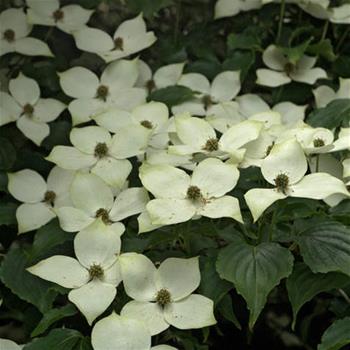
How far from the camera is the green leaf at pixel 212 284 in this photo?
1.20 m

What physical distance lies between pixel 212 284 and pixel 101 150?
374mm

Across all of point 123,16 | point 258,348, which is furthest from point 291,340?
point 123,16

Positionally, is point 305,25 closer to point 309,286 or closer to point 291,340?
point 291,340

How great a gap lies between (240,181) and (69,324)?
1.23ft

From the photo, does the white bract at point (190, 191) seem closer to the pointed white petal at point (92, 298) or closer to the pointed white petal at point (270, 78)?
the pointed white petal at point (92, 298)

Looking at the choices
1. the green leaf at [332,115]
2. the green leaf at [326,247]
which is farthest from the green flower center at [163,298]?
the green leaf at [332,115]

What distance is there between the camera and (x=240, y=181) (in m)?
1.37

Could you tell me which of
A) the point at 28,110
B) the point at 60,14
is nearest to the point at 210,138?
the point at 28,110

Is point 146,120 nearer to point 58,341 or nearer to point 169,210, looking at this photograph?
point 169,210

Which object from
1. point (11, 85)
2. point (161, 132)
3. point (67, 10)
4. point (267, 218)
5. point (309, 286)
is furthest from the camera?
point (67, 10)

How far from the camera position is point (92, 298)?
1.21m

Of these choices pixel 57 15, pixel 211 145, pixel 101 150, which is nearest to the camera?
pixel 211 145

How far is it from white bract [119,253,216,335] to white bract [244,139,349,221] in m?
0.14

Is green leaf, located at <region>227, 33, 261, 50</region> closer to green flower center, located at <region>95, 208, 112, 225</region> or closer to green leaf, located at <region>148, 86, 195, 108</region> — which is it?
green leaf, located at <region>148, 86, 195, 108</region>
